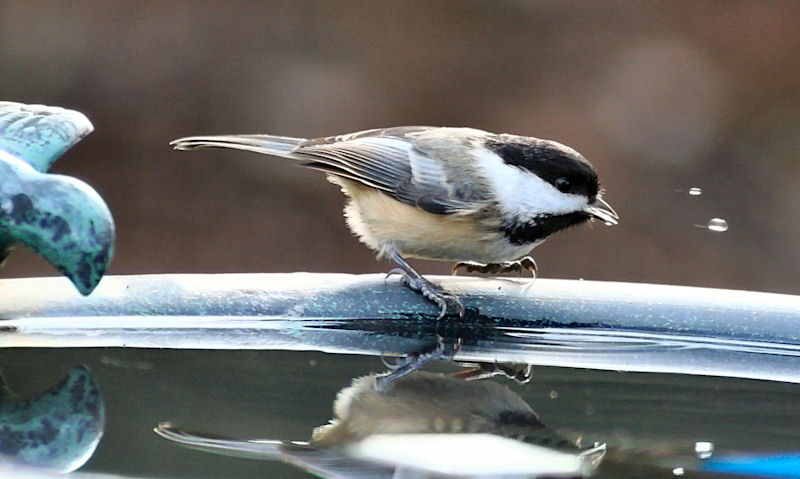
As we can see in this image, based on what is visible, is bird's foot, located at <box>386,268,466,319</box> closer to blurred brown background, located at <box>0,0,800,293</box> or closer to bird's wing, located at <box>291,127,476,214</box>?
bird's wing, located at <box>291,127,476,214</box>

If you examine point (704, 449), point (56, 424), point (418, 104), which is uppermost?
point (418, 104)

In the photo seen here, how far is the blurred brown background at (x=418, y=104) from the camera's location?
4973 millimetres

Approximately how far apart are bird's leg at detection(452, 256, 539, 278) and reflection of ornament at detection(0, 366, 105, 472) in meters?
1.14

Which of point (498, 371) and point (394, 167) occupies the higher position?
point (394, 167)

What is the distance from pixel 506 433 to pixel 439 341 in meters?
0.43

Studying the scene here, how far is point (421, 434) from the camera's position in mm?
1366

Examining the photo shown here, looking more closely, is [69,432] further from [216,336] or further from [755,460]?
[755,460]

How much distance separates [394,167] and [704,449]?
1221 mm

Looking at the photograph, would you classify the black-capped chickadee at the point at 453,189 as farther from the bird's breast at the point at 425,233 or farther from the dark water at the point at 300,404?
the dark water at the point at 300,404

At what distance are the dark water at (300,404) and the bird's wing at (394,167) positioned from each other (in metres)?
0.75

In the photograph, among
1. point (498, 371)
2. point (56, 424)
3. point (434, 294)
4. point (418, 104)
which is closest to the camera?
point (56, 424)

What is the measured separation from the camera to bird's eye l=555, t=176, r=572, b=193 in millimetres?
2240

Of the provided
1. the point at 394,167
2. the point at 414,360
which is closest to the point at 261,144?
the point at 394,167

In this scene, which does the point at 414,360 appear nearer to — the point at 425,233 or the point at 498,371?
the point at 498,371
